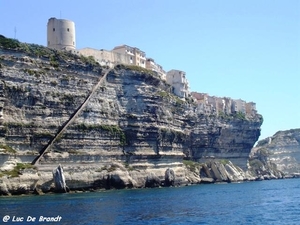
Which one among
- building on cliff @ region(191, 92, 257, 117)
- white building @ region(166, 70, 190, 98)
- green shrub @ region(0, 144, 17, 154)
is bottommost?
green shrub @ region(0, 144, 17, 154)

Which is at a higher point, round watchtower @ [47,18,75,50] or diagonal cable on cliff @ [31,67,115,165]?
round watchtower @ [47,18,75,50]

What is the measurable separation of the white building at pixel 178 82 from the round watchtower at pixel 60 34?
84.6ft

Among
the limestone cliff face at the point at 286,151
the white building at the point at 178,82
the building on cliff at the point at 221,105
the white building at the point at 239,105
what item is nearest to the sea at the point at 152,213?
the white building at the point at 178,82

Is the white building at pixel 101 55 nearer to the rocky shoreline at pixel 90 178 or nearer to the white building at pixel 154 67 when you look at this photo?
the white building at pixel 154 67

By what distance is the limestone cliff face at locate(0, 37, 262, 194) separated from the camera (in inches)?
2399

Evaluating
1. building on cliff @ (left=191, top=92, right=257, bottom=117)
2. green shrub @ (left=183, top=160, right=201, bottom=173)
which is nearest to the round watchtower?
green shrub @ (left=183, top=160, right=201, bottom=173)

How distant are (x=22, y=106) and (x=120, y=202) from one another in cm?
2510

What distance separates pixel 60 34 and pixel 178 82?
28.6m

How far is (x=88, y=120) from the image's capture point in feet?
224

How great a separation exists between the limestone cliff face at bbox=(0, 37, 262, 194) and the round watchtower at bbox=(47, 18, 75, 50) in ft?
25.2

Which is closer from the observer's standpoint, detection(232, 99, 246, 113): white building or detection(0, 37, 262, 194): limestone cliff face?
detection(0, 37, 262, 194): limestone cliff face

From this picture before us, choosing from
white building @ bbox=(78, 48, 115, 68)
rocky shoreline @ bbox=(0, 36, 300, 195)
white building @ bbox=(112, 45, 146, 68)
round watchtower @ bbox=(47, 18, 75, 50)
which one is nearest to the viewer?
rocky shoreline @ bbox=(0, 36, 300, 195)

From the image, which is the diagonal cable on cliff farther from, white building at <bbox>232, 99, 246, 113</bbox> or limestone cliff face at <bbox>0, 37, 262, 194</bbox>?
white building at <bbox>232, 99, 246, 113</bbox>

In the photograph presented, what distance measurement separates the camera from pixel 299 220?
30.8 m
